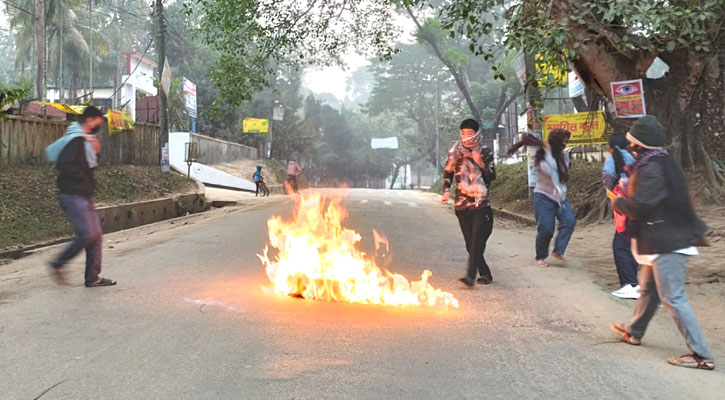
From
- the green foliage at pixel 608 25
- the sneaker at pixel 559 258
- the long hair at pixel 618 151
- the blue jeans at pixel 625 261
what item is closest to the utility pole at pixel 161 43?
the green foliage at pixel 608 25

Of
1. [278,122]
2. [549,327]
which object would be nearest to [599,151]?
[549,327]

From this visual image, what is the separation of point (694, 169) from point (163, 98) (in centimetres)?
1610

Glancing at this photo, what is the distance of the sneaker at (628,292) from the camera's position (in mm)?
6141

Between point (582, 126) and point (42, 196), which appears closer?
point (42, 196)

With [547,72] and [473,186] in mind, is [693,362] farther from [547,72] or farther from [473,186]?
[547,72]

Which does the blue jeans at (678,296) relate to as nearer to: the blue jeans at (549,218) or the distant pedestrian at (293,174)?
the blue jeans at (549,218)

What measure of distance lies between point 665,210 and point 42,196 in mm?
12566

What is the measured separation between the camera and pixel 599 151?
17719 mm

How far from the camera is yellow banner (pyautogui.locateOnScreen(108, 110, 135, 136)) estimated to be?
19250 millimetres

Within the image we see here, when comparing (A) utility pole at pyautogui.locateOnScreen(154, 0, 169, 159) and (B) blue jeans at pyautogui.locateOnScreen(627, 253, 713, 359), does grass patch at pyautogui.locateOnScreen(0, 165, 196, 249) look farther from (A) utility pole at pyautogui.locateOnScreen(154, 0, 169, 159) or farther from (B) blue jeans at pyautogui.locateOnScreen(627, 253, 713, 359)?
(B) blue jeans at pyautogui.locateOnScreen(627, 253, 713, 359)

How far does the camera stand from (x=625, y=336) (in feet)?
15.0

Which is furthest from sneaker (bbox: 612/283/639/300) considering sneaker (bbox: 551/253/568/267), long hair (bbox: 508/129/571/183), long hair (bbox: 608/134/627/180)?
long hair (bbox: 508/129/571/183)

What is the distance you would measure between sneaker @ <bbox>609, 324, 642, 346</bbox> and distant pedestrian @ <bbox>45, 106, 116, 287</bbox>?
5314mm

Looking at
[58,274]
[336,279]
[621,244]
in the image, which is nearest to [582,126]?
[621,244]
